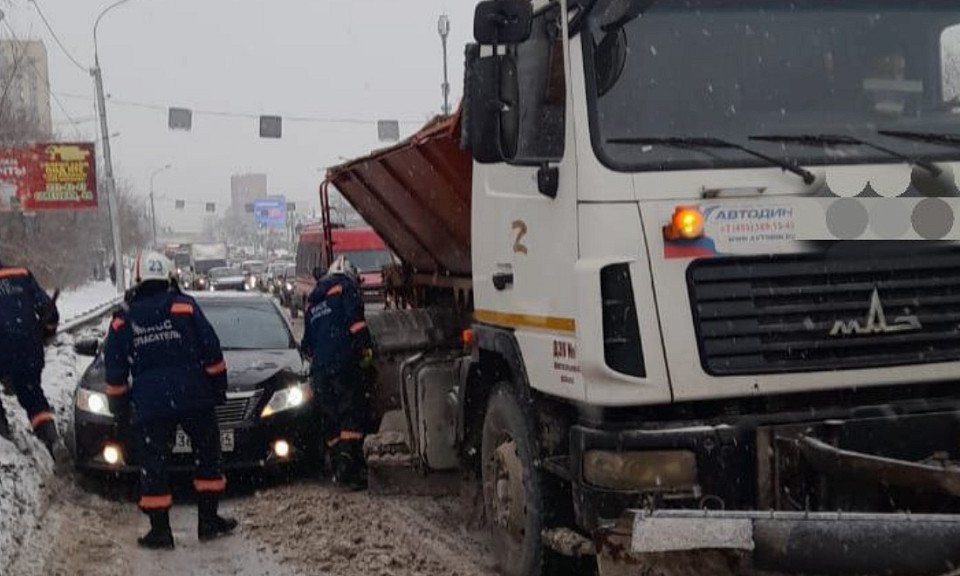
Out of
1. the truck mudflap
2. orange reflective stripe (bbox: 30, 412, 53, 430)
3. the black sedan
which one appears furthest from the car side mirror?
the truck mudflap

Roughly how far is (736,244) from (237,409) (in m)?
5.10

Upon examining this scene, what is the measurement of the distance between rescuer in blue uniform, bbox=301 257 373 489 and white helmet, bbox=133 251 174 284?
59.2 inches

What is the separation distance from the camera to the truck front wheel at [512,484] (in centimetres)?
546

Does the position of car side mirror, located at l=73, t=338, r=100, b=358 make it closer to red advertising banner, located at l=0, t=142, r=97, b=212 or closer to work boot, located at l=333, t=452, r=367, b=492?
work boot, located at l=333, t=452, r=367, b=492

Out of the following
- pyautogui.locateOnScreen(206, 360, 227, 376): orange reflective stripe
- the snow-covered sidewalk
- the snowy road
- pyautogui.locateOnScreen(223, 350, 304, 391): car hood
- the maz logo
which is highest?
the maz logo

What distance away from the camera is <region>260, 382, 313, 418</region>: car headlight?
8.77 meters

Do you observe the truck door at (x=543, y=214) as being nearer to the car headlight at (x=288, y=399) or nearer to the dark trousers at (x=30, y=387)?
the car headlight at (x=288, y=399)

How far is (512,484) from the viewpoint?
569cm

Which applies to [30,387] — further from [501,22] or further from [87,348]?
[501,22]

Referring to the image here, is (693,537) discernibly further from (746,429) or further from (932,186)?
(932,186)

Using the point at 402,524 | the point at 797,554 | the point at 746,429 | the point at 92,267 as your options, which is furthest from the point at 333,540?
the point at 92,267

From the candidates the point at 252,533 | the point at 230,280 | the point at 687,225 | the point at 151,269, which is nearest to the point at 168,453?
the point at 252,533

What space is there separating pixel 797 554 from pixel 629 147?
5.72 feet

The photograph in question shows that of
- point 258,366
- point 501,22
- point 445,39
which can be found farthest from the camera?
point 445,39
